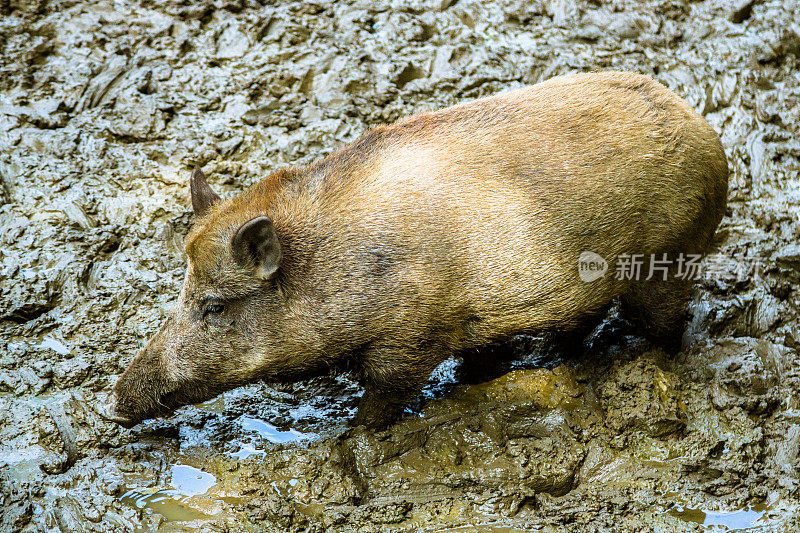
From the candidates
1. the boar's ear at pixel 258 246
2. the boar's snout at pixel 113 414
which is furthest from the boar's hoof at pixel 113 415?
the boar's ear at pixel 258 246

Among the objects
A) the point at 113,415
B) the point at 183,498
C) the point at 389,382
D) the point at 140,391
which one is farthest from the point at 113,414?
the point at 389,382

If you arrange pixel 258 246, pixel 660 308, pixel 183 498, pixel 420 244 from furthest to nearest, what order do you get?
pixel 660 308
pixel 183 498
pixel 420 244
pixel 258 246

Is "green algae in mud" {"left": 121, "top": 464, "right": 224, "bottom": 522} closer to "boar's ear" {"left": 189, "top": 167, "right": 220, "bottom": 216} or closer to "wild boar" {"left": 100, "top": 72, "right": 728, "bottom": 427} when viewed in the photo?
"wild boar" {"left": 100, "top": 72, "right": 728, "bottom": 427}

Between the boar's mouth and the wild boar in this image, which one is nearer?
the wild boar

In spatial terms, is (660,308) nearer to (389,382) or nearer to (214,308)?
(389,382)

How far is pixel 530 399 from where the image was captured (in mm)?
4832

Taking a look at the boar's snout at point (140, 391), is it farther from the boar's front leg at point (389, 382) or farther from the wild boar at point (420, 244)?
the boar's front leg at point (389, 382)

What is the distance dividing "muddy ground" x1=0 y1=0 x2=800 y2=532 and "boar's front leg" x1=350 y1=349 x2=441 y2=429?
0.11 meters

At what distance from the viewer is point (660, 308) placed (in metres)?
5.01

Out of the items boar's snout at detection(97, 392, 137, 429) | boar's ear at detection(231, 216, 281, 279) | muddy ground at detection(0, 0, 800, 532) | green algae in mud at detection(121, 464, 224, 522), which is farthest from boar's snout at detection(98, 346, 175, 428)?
boar's ear at detection(231, 216, 281, 279)

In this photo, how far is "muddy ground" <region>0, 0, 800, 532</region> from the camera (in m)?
4.41

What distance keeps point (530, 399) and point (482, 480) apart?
0.62 metres

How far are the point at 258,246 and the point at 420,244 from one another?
84 cm

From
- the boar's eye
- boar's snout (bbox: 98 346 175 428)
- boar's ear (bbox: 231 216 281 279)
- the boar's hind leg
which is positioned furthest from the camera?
the boar's hind leg
